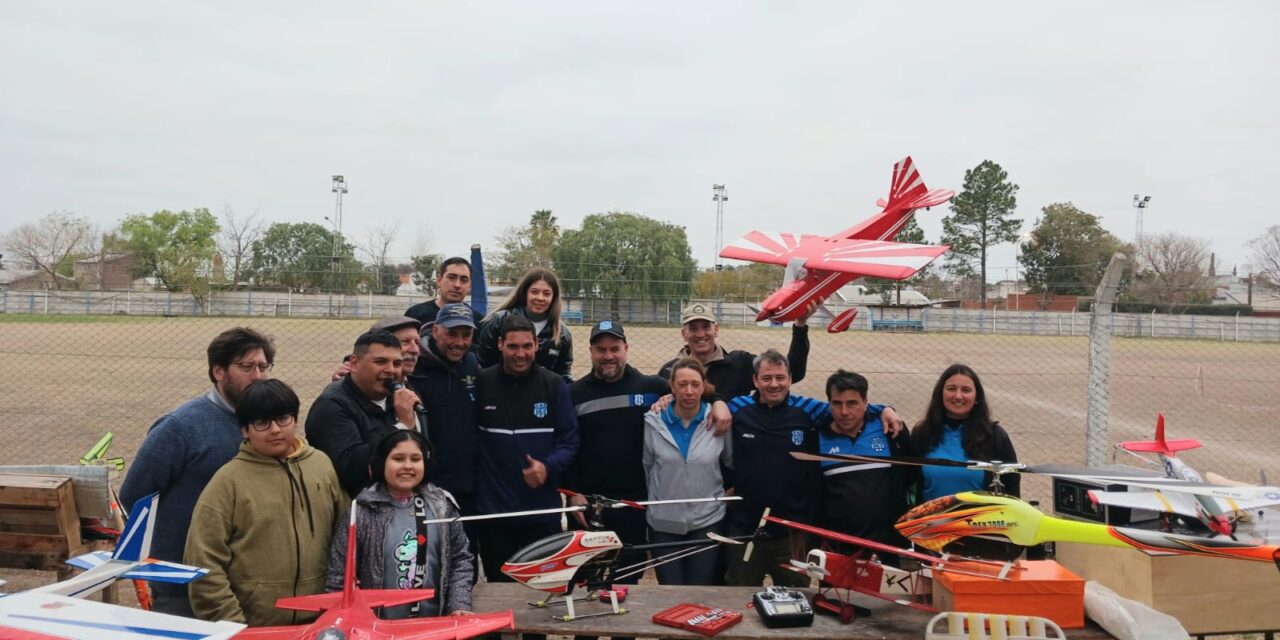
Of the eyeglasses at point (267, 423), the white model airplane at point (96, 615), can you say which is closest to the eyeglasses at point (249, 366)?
the eyeglasses at point (267, 423)

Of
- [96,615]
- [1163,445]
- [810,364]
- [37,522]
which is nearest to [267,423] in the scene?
[96,615]

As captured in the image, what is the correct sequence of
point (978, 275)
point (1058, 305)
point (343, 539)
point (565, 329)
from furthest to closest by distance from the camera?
point (1058, 305) → point (978, 275) → point (565, 329) → point (343, 539)

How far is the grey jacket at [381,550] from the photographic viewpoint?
9.46ft

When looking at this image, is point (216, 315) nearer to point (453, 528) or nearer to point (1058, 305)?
point (453, 528)

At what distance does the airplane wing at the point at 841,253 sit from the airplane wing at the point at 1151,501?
135 centimetres

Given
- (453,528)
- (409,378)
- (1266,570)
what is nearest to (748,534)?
(453,528)

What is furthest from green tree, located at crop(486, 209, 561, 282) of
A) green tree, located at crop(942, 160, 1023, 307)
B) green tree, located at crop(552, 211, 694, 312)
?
green tree, located at crop(942, 160, 1023, 307)

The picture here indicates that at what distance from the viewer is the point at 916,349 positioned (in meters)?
20.8

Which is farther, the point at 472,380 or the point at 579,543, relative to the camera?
the point at 472,380

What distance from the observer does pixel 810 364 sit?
18.4 m

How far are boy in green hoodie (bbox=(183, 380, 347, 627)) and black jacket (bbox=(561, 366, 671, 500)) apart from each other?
1447 millimetres

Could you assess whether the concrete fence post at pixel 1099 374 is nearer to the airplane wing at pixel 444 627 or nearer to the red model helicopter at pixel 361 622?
the airplane wing at pixel 444 627

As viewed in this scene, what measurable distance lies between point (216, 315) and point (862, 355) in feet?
54.7

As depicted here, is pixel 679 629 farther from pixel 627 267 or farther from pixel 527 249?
pixel 527 249
